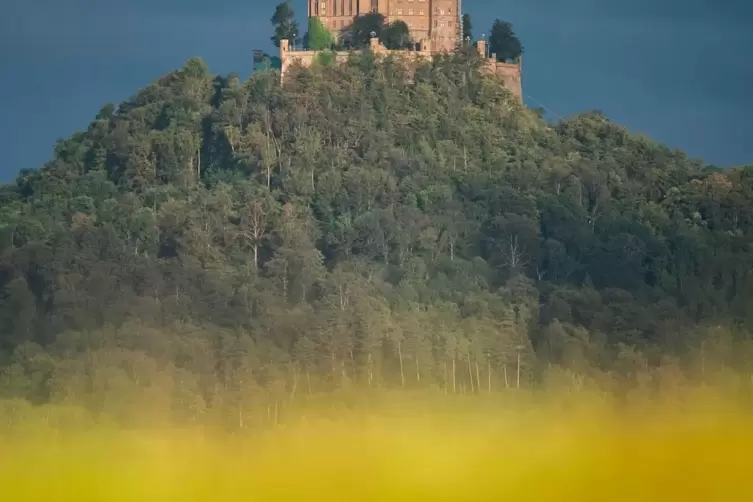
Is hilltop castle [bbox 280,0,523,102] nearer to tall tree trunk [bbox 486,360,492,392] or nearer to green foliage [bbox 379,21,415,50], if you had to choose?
green foliage [bbox 379,21,415,50]

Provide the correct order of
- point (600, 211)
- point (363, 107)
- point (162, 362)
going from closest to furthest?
1. point (162, 362)
2. point (600, 211)
3. point (363, 107)

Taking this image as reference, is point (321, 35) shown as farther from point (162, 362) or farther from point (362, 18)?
point (162, 362)

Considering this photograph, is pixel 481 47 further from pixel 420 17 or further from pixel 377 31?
pixel 377 31

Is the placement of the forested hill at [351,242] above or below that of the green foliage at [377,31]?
below

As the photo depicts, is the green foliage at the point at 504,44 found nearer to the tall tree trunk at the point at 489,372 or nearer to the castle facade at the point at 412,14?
the castle facade at the point at 412,14

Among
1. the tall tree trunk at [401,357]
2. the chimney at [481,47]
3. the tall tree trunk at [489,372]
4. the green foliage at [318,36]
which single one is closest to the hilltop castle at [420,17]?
the chimney at [481,47]

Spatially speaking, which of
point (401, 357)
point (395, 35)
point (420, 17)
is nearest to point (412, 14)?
point (420, 17)

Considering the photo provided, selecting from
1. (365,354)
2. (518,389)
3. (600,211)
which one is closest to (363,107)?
(600,211)
